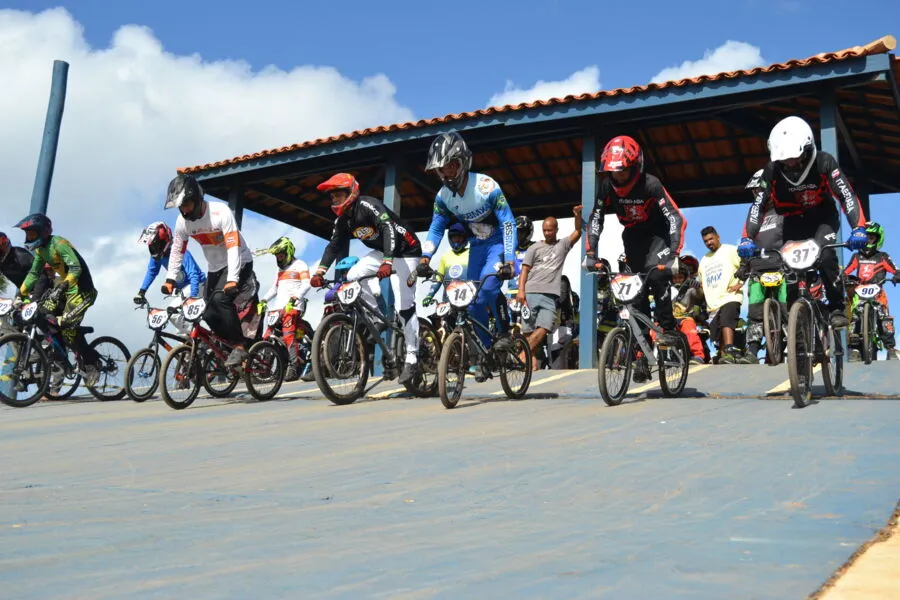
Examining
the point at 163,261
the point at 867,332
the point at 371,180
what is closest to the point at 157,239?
the point at 163,261

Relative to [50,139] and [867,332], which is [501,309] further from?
[50,139]

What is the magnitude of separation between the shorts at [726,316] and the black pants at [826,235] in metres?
3.55

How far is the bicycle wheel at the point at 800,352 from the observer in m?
5.78

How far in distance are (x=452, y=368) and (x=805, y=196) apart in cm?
325

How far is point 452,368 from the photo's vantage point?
7.02m

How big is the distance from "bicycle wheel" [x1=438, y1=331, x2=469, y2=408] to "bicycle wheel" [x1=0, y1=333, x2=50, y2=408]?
522 centimetres

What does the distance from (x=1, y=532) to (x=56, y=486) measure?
92cm

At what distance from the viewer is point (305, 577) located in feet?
6.81

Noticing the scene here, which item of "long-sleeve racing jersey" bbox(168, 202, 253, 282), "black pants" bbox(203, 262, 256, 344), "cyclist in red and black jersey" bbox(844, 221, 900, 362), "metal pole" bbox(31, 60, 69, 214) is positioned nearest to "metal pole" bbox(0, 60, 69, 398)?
"metal pole" bbox(31, 60, 69, 214)

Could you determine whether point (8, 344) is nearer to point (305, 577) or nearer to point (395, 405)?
point (395, 405)

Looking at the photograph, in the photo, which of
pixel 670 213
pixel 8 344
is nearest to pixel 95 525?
pixel 670 213

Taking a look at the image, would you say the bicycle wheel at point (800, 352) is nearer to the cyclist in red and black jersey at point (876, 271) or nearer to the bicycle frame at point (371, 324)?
Answer: the bicycle frame at point (371, 324)

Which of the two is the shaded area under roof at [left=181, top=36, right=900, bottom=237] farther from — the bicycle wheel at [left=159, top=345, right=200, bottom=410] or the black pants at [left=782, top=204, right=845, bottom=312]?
the bicycle wheel at [left=159, top=345, right=200, bottom=410]

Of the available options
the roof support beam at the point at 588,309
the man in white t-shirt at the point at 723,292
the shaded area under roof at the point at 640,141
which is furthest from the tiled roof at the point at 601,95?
the man in white t-shirt at the point at 723,292
